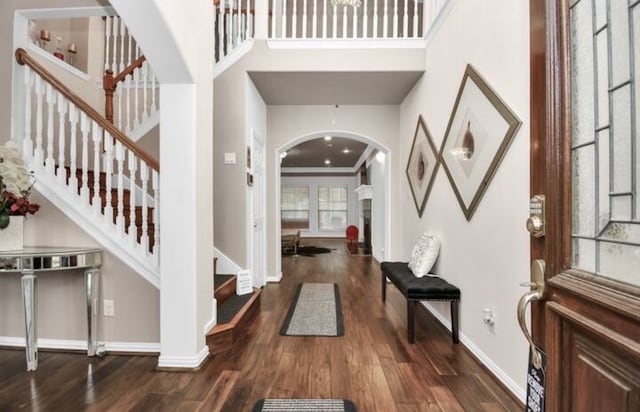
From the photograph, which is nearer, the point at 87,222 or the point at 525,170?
the point at 525,170

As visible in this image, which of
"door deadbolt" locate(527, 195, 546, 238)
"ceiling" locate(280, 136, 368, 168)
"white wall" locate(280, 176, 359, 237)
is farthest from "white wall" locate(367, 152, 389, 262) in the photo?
"door deadbolt" locate(527, 195, 546, 238)

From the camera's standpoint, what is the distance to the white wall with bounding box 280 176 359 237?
1210cm

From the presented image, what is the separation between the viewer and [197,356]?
2.23 m

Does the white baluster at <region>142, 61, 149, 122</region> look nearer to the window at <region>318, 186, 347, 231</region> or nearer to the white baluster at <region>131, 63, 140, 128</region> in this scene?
the white baluster at <region>131, 63, 140, 128</region>

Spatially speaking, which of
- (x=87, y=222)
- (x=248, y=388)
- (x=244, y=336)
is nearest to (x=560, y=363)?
(x=248, y=388)

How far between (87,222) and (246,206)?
1610 mm

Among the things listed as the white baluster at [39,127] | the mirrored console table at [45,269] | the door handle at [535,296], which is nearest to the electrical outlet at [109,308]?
the mirrored console table at [45,269]

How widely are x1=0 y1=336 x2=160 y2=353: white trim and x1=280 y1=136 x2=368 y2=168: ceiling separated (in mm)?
4756

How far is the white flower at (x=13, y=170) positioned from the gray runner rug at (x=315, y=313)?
2.26 m

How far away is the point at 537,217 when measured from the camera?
2.45ft

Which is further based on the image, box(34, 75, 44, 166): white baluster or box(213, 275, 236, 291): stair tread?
box(213, 275, 236, 291): stair tread

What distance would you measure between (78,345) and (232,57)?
125 inches

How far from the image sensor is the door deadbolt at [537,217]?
0.73m

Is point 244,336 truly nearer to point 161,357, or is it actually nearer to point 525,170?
point 161,357
